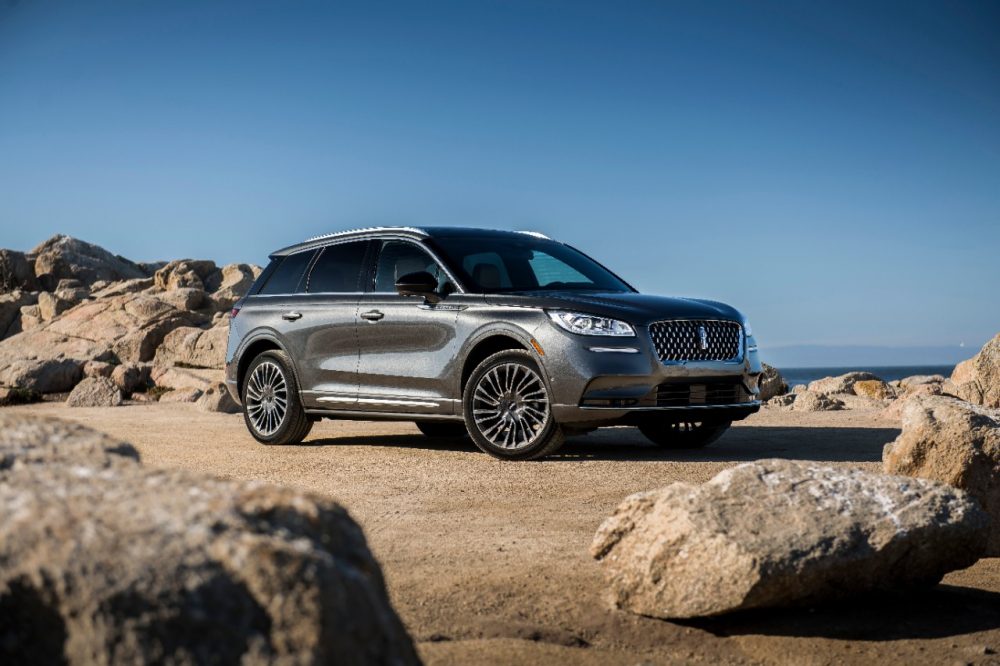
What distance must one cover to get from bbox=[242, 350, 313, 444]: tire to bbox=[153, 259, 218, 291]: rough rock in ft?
72.7

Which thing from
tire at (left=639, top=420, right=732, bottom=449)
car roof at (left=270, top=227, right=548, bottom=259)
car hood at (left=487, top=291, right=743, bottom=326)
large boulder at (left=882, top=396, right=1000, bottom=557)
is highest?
car roof at (left=270, top=227, right=548, bottom=259)

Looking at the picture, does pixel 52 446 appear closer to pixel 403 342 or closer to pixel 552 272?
pixel 403 342

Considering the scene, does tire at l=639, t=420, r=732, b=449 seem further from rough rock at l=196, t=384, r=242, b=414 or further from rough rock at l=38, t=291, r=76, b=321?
rough rock at l=38, t=291, r=76, b=321

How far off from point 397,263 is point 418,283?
81cm

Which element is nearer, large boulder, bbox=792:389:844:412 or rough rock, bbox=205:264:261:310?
large boulder, bbox=792:389:844:412

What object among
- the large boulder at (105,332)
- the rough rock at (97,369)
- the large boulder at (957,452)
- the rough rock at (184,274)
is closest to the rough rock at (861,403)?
the large boulder at (957,452)

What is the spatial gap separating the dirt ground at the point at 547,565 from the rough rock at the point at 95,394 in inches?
289

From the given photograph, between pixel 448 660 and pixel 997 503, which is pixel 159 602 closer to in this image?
pixel 448 660

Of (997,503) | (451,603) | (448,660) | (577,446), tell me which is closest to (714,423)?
(577,446)

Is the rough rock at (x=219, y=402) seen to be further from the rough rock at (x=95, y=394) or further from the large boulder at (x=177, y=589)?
the large boulder at (x=177, y=589)

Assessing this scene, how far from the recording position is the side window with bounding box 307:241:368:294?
10.7 m

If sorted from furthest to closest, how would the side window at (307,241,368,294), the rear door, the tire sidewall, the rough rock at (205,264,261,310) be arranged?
1. the rough rock at (205,264,261,310)
2. the tire sidewall
3. the side window at (307,241,368,294)
4. the rear door

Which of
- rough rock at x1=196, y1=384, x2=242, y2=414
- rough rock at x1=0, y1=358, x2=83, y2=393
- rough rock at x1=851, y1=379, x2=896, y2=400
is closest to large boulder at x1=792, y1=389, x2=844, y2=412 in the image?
rough rock at x1=851, y1=379, x2=896, y2=400

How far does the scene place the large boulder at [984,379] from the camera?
1409 cm
